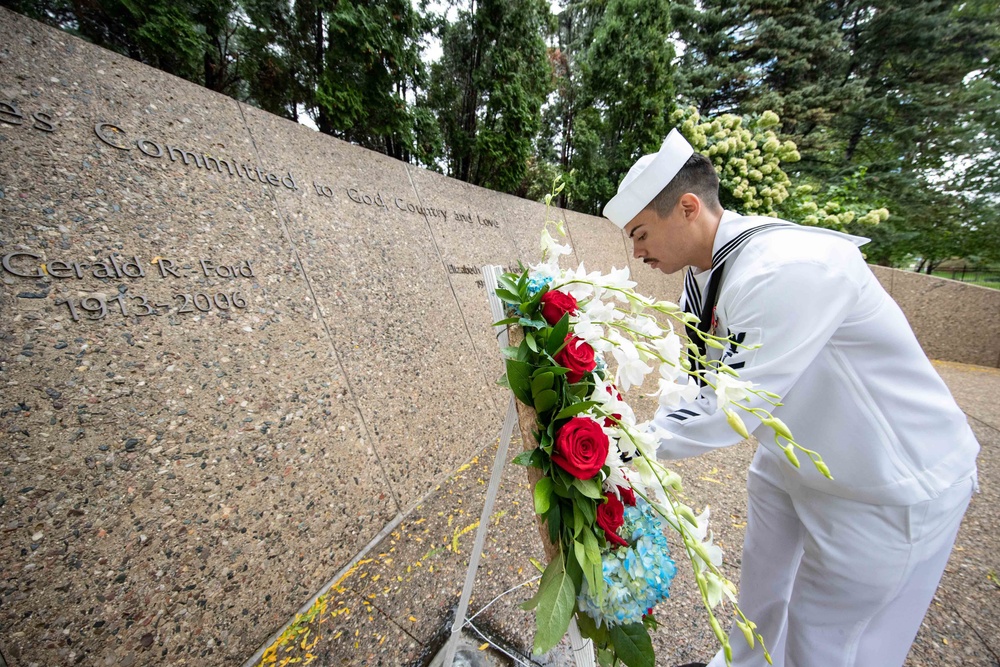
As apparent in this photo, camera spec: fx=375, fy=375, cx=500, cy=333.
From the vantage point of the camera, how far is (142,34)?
89.7 inches

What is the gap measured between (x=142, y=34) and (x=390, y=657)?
3644 mm

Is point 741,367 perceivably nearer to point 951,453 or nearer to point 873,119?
point 951,453

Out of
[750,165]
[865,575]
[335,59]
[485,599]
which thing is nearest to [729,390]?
[865,575]

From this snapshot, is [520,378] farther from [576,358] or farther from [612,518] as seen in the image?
[612,518]

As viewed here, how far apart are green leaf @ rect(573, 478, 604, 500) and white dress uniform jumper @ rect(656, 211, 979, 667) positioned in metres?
0.29

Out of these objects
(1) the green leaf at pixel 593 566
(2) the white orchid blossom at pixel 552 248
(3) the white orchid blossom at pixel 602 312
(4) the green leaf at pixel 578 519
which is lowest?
(1) the green leaf at pixel 593 566

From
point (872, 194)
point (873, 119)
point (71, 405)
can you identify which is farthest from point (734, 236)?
point (873, 119)

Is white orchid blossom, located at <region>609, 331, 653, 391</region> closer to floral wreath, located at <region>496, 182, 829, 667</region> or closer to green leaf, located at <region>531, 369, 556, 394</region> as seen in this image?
floral wreath, located at <region>496, 182, 829, 667</region>

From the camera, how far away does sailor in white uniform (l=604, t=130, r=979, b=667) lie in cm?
104

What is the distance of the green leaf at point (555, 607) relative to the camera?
2.41ft

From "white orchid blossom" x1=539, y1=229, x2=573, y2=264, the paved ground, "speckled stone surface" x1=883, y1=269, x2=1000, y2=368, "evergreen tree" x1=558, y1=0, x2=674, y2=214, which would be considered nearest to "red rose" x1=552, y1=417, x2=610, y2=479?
"white orchid blossom" x1=539, y1=229, x2=573, y2=264

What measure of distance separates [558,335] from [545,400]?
0.16m

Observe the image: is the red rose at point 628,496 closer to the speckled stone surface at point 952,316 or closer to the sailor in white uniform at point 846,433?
the sailor in white uniform at point 846,433

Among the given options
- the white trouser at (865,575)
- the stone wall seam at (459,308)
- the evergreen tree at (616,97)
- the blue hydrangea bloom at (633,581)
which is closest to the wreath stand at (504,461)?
the blue hydrangea bloom at (633,581)
